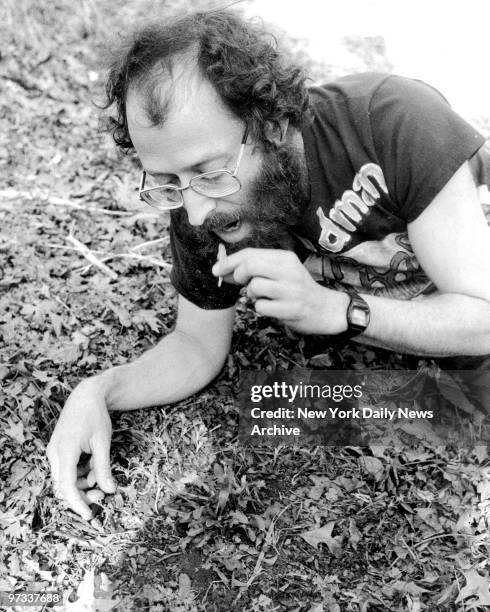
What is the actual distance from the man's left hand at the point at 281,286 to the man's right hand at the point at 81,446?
0.81m

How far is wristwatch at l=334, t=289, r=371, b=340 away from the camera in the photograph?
2277 millimetres

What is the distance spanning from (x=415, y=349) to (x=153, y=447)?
113cm

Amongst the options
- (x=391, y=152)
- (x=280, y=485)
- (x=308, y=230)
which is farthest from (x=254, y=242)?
(x=280, y=485)

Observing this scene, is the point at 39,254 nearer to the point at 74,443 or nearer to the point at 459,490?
the point at 74,443

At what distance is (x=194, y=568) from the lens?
7.83 feet

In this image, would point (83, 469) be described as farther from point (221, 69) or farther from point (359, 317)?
point (221, 69)

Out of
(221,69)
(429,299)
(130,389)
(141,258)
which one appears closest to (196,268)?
(130,389)

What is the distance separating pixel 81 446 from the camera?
2547mm

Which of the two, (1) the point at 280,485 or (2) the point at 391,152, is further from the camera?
(1) the point at 280,485

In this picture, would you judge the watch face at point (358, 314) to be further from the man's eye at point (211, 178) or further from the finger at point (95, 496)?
the finger at point (95, 496)

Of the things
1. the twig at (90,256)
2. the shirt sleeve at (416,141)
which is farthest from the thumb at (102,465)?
the shirt sleeve at (416,141)

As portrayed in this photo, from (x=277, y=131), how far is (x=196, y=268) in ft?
2.15

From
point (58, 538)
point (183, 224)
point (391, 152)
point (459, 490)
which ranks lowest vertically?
point (58, 538)

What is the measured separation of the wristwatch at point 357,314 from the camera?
2277mm
